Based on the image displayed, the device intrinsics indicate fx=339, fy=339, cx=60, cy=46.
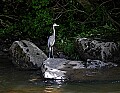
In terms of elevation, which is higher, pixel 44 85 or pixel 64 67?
pixel 64 67

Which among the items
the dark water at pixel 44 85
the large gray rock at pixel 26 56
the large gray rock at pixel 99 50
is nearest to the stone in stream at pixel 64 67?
the large gray rock at pixel 26 56

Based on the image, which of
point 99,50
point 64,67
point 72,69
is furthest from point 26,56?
point 99,50

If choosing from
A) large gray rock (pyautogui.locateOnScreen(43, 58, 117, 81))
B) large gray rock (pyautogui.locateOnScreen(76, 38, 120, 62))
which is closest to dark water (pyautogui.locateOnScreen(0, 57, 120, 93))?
large gray rock (pyautogui.locateOnScreen(43, 58, 117, 81))

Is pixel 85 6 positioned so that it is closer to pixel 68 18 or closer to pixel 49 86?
pixel 68 18

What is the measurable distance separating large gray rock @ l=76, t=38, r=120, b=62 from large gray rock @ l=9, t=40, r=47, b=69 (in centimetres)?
119

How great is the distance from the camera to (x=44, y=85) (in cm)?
781

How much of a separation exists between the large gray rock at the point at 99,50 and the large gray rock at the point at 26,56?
3.89 feet

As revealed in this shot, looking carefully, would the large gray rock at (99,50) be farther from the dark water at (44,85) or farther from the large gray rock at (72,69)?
the dark water at (44,85)

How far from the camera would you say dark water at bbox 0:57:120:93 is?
23.9ft

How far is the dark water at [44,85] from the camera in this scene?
7.27 metres

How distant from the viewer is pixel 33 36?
1279 cm

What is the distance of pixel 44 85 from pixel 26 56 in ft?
7.16

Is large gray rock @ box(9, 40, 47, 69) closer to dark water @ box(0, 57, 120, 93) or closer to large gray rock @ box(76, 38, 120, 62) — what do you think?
dark water @ box(0, 57, 120, 93)

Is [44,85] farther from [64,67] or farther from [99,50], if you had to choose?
[99,50]
